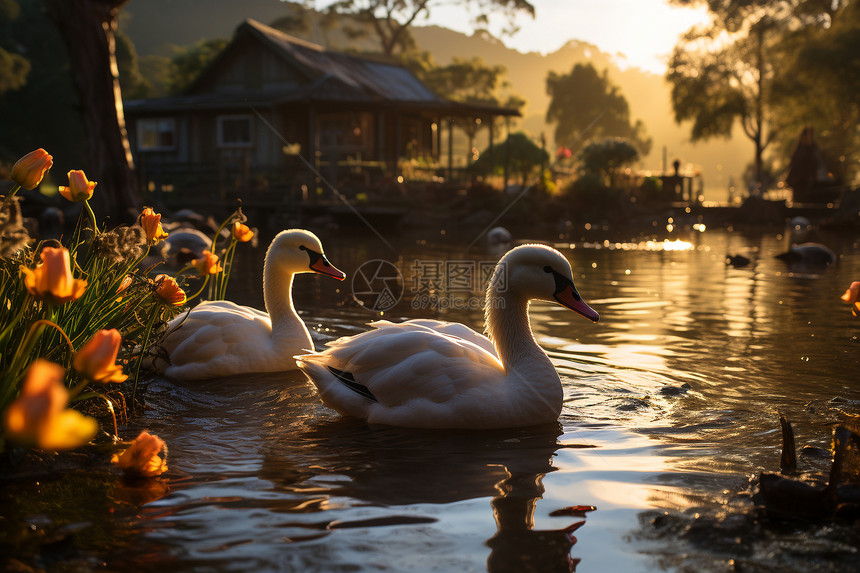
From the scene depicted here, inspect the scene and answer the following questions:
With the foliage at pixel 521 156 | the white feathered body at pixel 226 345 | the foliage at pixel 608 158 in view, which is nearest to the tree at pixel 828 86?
the foliage at pixel 608 158

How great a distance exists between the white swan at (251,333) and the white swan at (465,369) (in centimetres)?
121

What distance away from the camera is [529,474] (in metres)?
4.46

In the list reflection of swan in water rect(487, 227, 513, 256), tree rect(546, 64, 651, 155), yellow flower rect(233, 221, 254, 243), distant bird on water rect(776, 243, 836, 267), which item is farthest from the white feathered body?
tree rect(546, 64, 651, 155)

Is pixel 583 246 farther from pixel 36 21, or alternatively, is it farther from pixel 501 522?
pixel 36 21

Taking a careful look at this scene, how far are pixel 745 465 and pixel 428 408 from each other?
6.12 ft

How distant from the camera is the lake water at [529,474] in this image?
11.3 feet

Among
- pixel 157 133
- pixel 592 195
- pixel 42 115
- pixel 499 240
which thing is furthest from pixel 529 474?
pixel 42 115

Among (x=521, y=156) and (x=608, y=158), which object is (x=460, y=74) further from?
(x=608, y=158)

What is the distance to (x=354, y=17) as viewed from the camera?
55.0 meters

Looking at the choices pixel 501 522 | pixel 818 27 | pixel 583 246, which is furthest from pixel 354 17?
pixel 501 522

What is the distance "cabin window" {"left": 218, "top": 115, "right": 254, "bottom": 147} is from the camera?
33750 mm

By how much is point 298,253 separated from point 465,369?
8.04 feet

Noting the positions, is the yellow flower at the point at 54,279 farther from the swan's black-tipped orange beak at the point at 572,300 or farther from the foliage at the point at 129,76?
the foliage at the point at 129,76

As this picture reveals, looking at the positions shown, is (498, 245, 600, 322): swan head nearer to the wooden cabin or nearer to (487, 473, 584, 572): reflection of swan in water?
(487, 473, 584, 572): reflection of swan in water
